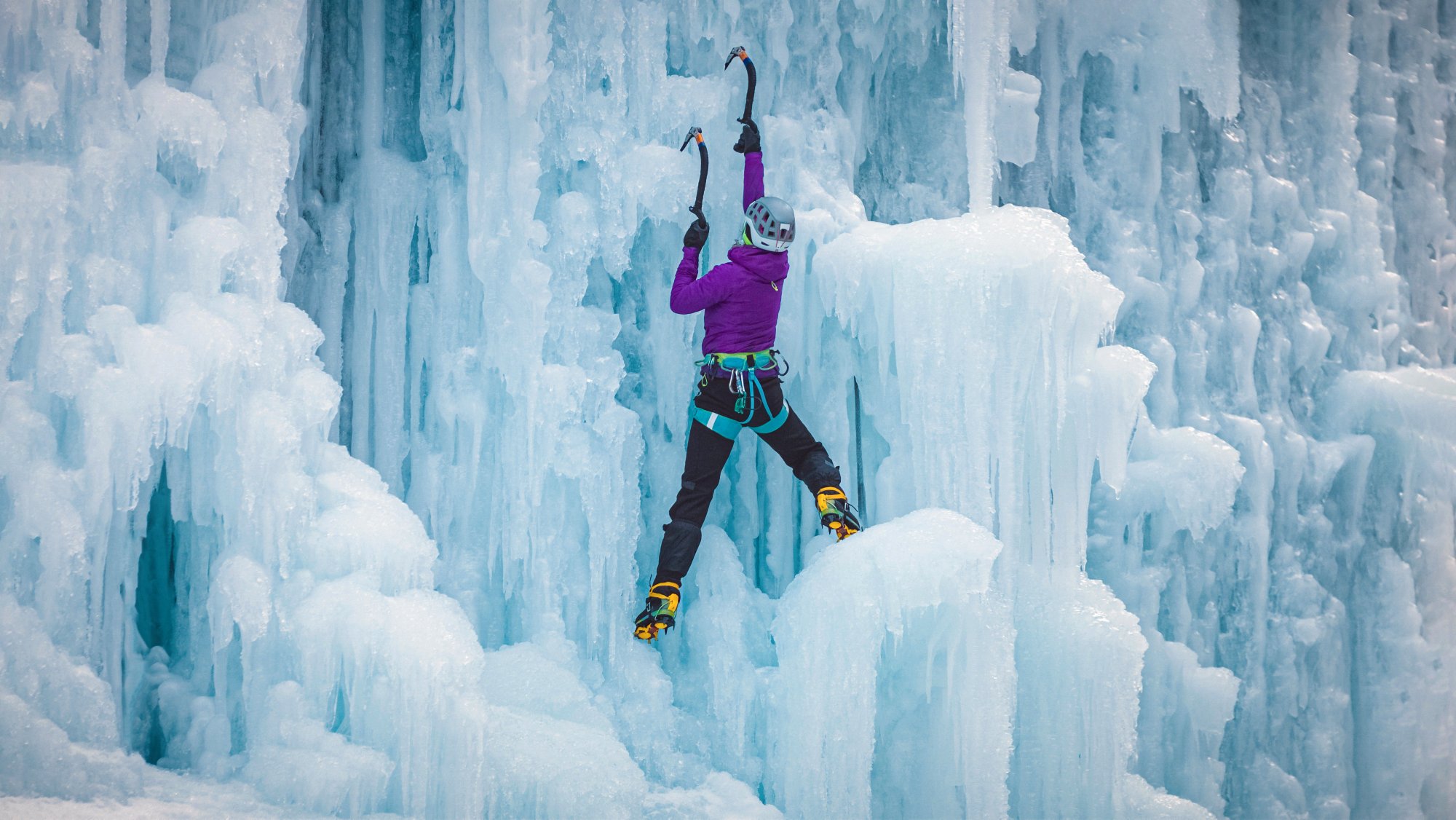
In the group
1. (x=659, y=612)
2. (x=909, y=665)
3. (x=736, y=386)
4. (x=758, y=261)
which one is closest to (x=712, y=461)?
(x=736, y=386)

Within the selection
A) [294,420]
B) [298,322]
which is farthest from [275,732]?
[298,322]

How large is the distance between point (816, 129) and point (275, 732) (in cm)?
406

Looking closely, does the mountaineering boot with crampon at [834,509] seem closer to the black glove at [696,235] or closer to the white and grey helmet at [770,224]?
the white and grey helmet at [770,224]

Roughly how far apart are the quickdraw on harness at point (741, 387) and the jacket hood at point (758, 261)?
0.36 m

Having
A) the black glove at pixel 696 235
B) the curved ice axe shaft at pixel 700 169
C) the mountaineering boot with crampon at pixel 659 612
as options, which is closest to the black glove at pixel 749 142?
the curved ice axe shaft at pixel 700 169

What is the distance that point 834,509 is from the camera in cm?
549

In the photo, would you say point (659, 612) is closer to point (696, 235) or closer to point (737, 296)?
point (737, 296)

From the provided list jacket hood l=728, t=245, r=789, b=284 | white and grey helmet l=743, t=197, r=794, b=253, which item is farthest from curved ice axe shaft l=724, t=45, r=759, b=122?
jacket hood l=728, t=245, r=789, b=284

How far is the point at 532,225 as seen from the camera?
5.75 m

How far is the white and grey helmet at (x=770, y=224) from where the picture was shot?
209 inches

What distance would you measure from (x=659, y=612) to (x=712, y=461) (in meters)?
0.75

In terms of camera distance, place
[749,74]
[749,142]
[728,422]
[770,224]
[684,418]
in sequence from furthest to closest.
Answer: [684,418], [749,74], [749,142], [728,422], [770,224]

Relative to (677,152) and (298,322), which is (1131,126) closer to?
(677,152)

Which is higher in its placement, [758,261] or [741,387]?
[758,261]
